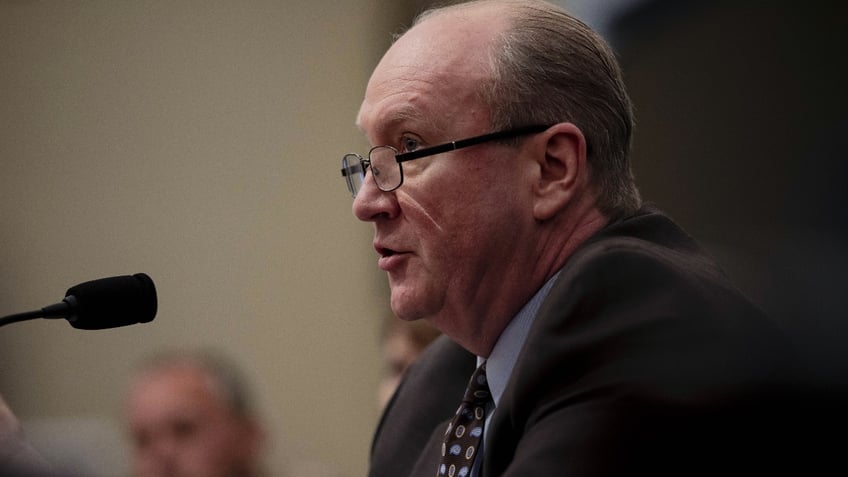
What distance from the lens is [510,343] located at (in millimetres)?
1560

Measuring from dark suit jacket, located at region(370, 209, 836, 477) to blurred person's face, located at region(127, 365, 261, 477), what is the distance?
1549 mm

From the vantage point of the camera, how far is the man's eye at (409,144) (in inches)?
62.7

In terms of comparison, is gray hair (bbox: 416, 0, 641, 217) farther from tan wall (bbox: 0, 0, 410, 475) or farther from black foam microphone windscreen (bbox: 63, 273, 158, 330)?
tan wall (bbox: 0, 0, 410, 475)

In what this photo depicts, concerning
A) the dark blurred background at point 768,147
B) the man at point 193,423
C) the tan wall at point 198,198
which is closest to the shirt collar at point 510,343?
the dark blurred background at point 768,147

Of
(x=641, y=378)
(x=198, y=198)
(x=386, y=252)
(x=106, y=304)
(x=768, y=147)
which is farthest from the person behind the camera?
(x=198, y=198)

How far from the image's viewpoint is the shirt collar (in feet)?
5.06

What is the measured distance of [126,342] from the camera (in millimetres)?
4457

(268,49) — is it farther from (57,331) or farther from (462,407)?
(462,407)

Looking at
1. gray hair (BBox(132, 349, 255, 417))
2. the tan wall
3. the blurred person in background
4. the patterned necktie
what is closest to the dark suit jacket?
the patterned necktie

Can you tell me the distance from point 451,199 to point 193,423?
4.96ft

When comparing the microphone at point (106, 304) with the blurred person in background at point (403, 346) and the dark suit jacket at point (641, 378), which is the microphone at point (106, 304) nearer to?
the dark suit jacket at point (641, 378)

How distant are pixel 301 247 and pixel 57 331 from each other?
3.58ft

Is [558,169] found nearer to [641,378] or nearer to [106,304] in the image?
[641,378]

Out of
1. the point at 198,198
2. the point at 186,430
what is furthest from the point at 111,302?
the point at 198,198
